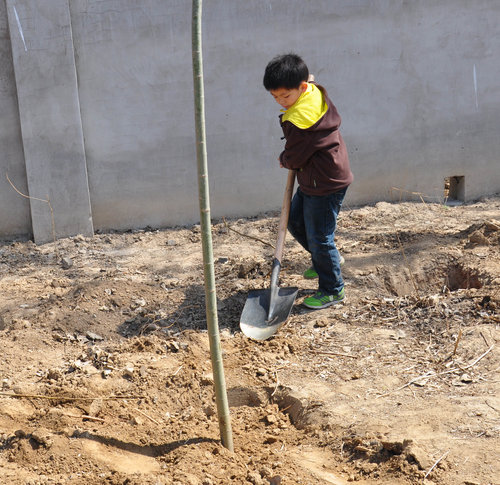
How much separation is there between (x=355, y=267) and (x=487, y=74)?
2806mm

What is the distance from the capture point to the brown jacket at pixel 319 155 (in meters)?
3.93

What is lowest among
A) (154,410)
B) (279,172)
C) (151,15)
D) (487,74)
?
(154,410)

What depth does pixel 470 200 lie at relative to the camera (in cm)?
652

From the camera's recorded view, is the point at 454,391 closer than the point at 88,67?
Yes

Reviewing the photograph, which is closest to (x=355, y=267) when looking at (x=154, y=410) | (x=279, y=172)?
(x=279, y=172)

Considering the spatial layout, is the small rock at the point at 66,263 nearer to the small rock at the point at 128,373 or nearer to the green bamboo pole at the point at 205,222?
→ the small rock at the point at 128,373

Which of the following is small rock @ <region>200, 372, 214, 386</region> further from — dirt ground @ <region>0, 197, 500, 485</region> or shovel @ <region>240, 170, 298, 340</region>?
shovel @ <region>240, 170, 298, 340</region>

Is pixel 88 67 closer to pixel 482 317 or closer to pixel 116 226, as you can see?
pixel 116 226

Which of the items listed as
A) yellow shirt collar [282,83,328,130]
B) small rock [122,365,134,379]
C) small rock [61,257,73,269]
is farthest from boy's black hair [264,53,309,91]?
small rock [61,257,73,269]

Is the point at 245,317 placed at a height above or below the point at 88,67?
below

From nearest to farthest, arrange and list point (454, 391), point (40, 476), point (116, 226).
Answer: point (40, 476) < point (454, 391) < point (116, 226)

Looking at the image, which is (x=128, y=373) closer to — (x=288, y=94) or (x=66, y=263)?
(x=288, y=94)

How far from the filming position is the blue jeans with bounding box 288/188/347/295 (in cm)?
416

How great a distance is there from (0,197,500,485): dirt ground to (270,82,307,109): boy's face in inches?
53.1
